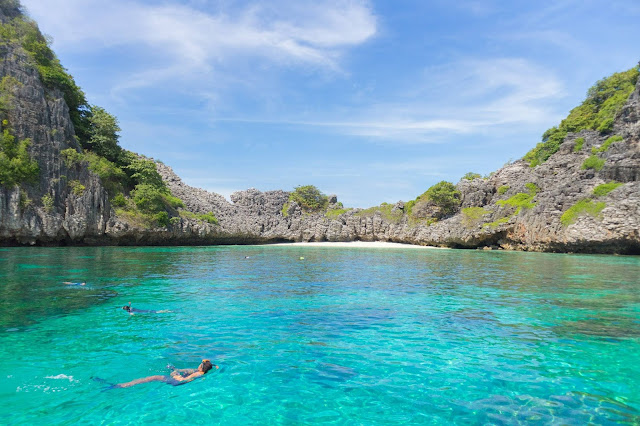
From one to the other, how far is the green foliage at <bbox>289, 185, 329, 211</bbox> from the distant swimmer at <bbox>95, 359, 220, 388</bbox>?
79979 millimetres

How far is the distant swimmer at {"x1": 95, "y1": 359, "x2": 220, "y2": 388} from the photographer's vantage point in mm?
7469

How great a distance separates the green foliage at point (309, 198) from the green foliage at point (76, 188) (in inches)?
1858

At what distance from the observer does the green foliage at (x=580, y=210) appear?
44494 mm

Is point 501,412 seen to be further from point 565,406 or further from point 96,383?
point 96,383

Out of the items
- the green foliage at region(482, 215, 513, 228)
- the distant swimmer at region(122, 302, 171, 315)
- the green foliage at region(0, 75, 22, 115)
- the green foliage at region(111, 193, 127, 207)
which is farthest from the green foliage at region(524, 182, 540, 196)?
the green foliage at region(0, 75, 22, 115)

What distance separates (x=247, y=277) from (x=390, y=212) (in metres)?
56.1

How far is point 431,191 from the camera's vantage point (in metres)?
69.8

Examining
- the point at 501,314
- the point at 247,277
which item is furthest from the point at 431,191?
the point at 501,314

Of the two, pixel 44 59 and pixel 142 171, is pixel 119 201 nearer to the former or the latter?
pixel 142 171

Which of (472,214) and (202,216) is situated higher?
(472,214)

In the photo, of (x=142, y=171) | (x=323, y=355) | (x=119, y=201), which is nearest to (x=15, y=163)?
(x=119, y=201)

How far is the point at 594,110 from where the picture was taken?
7025 cm

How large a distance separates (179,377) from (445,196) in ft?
216

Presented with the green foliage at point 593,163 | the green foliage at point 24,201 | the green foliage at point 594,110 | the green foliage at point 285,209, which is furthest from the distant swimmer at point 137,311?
the green foliage at point 594,110
